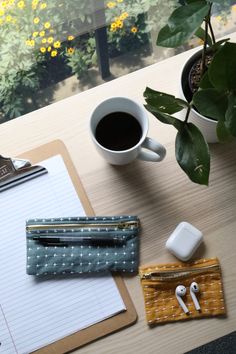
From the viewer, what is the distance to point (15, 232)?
0.64 m

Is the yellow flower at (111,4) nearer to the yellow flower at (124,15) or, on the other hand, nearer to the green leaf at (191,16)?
the yellow flower at (124,15)

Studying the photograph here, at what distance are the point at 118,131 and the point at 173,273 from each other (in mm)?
215

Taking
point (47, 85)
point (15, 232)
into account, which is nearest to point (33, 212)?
point (15, 232)

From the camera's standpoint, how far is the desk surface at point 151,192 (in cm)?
60

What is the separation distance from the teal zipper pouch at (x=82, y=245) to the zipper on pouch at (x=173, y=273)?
0.02 metres

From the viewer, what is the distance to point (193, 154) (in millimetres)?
516

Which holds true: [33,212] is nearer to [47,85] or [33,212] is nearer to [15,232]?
[15,232]

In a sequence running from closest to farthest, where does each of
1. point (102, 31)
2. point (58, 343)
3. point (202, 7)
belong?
point (202, 7) → point (58, 343) → point (102, 31)

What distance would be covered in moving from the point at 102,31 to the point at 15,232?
504mm

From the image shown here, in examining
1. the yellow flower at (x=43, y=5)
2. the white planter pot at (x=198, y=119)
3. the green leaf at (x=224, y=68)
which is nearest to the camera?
the green leaf at (x=224, y=68)

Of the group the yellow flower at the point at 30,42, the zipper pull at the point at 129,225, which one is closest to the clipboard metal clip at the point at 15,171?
the zipper pull at the point at 129,225

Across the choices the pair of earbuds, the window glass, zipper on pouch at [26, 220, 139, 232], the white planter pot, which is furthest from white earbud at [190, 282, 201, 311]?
the window glass

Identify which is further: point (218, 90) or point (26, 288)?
point (26, 288)

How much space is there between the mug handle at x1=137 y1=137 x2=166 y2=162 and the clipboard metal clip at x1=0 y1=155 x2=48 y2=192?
0.16 meters
